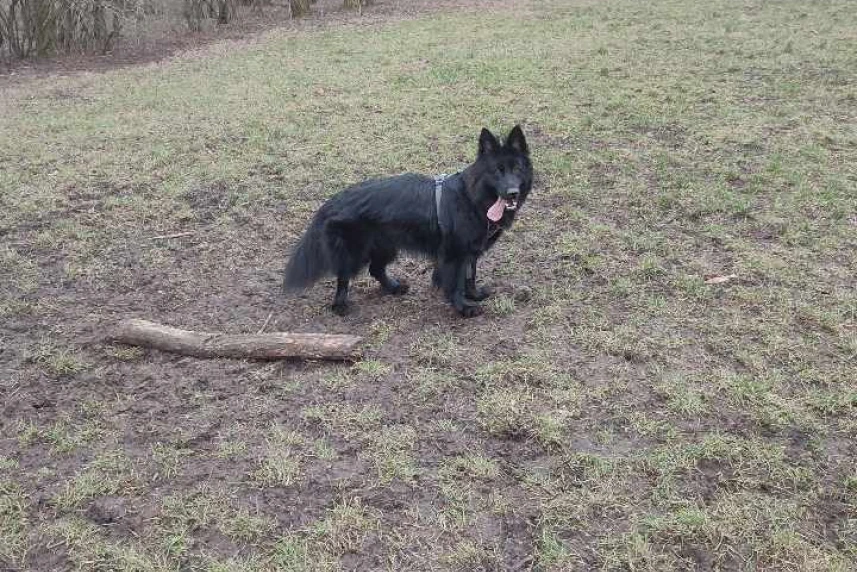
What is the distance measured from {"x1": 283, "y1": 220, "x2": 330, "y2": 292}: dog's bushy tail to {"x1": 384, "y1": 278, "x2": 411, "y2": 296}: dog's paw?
48 cm

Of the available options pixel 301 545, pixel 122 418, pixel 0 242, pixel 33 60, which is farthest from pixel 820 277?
pixel 33 60

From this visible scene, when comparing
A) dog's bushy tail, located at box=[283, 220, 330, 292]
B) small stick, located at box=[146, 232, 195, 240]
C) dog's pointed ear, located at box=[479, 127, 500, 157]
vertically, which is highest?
dog's pointed ear, located at box=[479, 127, 500, 157]

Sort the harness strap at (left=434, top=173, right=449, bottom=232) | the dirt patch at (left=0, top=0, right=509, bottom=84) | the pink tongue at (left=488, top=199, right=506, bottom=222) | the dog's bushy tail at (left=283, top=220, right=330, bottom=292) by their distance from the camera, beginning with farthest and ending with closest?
the dirt patch at (left=0, top=0, right=509, bottom=84), the dog's bushy tail at (left=283, top=220, right=330, bottom=292), the harness strap at (left=434, top=173, right=449, bottom=232), the pink tongue at (left=488, top=199, right=506, bottom=222)

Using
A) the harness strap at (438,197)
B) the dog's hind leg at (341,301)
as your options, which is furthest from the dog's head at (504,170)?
the dog's hind leg at (341,301)

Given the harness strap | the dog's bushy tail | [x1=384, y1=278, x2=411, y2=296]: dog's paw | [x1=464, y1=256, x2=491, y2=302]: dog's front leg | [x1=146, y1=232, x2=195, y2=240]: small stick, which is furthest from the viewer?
[x1=146, y1=232, x2=195, y2=240]: small stick

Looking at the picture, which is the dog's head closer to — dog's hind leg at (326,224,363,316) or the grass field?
the grass field

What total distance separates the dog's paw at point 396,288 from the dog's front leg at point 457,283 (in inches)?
16.4

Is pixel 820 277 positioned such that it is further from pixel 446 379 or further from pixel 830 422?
pixel 446 379

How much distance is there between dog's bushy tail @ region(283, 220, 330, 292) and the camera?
4.00m

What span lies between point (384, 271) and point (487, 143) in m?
1.09

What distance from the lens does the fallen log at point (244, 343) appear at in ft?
11.7

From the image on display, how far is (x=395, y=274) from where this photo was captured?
463cm

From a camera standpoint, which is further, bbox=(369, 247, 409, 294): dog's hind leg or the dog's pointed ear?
bbox=(369, 247, 409, 294): dog's hind leg

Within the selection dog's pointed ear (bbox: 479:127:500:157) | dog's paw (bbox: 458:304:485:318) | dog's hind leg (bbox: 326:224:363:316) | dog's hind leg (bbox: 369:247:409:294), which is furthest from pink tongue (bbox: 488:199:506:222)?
dog's hind leg (bbox: 326:224:363:316)
